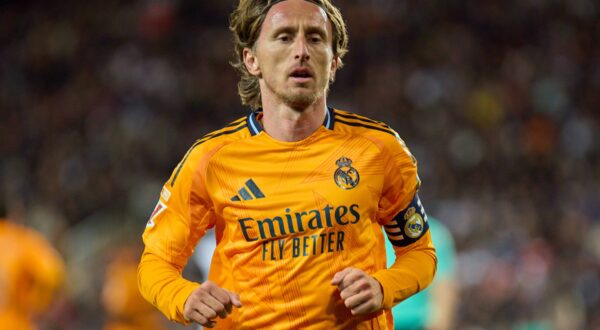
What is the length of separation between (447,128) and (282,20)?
9359 millimetres

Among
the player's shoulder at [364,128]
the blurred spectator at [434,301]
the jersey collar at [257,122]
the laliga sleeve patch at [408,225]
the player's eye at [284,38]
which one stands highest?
the player's eye at [284,38]

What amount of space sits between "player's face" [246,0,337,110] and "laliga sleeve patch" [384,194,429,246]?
1.47 ft

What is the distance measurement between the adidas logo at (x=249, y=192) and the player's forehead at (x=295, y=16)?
0.48 m

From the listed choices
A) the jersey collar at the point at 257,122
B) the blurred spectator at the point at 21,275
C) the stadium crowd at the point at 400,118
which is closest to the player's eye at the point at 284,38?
the jersey collar at the point at 257,122

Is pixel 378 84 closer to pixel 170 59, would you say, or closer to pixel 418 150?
pixel 418 150

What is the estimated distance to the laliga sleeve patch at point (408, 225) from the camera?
121 inches

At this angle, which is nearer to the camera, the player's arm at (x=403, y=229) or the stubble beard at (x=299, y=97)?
the player's arm at (x=403, y=229)

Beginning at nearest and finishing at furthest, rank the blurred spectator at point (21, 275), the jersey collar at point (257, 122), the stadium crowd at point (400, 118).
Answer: the jersey collar at point (257, 122) → the blurred spectator at point (21, 275) → the stadium crowd at point (400, 118)

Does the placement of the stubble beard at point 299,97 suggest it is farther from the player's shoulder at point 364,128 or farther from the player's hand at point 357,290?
the player's hand at point 357,290

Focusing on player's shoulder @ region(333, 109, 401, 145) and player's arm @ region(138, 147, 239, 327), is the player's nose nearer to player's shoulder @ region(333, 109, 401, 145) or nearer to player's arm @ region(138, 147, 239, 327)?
player's shoulder @ region(333, 109, 401, 145)

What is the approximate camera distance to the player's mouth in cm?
295

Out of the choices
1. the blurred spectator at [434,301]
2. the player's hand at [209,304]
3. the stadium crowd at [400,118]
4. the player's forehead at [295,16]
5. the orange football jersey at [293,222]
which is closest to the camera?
the player's hand at [209,304]

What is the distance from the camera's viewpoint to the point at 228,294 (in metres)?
2.70

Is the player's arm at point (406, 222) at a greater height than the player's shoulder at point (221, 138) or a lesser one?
lesser
